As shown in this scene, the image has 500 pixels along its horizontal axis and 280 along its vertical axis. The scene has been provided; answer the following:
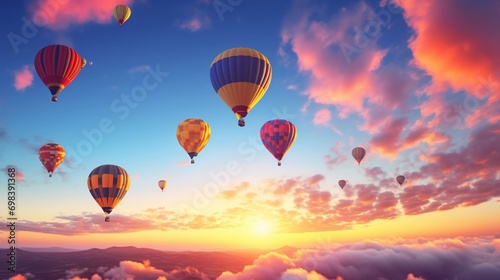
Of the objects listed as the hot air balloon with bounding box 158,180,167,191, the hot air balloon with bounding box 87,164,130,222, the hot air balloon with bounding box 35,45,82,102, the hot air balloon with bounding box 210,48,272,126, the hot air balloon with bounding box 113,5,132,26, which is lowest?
the hot air balloon with bounding box 87,164,130,222

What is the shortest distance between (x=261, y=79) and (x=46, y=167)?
38.2m

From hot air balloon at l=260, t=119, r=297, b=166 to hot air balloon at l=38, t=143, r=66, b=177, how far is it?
108ft

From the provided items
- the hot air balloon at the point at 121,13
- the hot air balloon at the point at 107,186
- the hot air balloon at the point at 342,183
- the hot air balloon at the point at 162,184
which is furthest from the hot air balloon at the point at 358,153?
the hot air balloon at the point at 121,13

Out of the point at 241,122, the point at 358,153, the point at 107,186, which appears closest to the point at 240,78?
the point at 241,122

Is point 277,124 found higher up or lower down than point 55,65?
lower down

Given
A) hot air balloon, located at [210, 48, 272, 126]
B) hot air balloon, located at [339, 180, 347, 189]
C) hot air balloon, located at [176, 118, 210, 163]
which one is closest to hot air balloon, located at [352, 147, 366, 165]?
hot air balloon, located at [339, 180, 347, 189]

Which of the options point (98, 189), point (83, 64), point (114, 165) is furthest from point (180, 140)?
point (83, 64)

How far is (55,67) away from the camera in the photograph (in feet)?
131

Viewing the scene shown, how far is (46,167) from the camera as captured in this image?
Answer: 175 ft

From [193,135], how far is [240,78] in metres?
16.2

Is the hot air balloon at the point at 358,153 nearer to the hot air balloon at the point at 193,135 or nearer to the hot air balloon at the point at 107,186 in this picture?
the hot air balloon at the point at 193,135

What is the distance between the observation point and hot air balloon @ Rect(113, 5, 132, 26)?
4803 centimetres

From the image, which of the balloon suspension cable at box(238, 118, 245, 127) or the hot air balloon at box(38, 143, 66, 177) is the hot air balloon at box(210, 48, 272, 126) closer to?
the balloon suspension cable at box(238, 118, 245, 127)

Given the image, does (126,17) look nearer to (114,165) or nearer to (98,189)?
(114,165)
